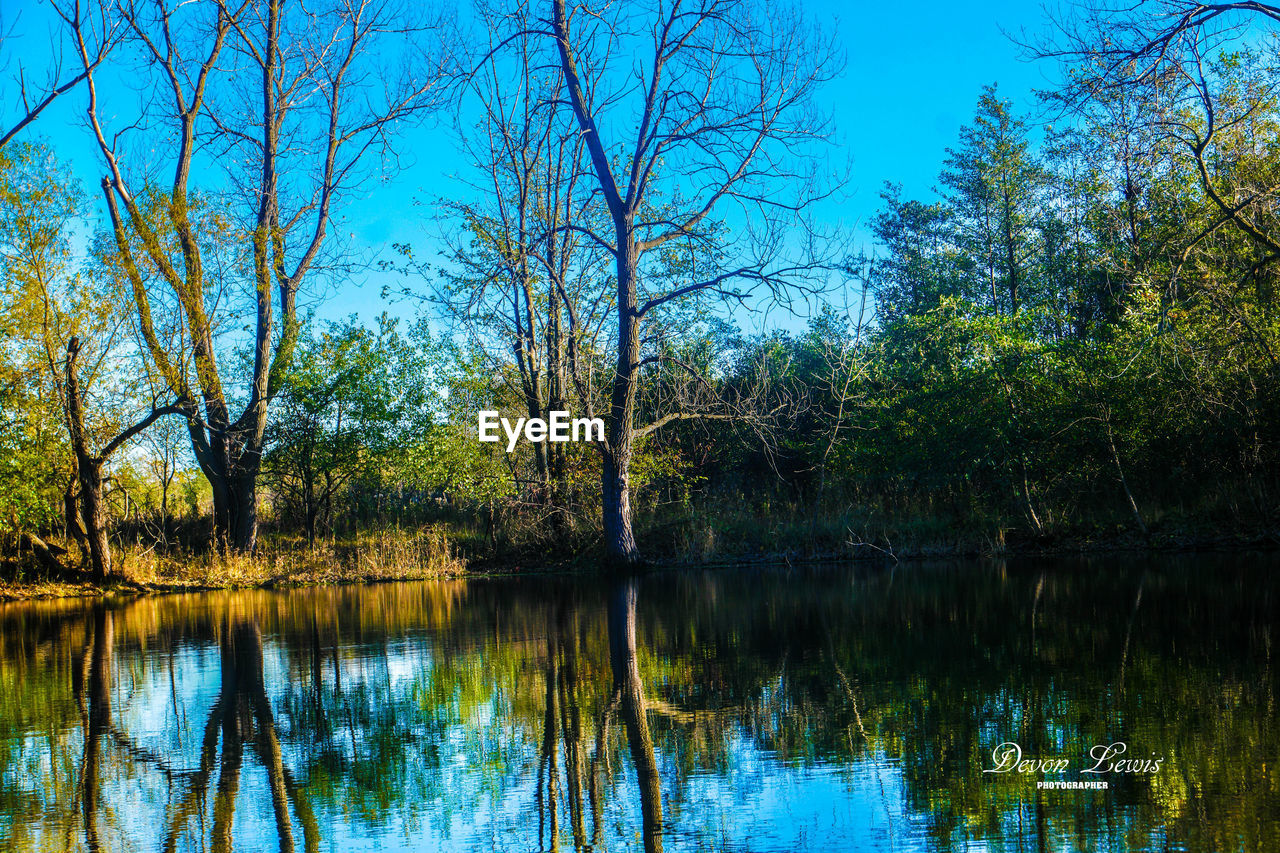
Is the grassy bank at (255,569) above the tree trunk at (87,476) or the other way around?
the other way around

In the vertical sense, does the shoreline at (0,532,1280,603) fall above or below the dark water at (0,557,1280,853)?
below

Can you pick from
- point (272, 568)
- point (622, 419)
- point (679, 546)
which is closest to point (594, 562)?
point (679, 546)

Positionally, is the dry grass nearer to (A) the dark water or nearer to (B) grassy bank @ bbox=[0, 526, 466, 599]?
(B) grassy bank @ bbox=[0, 526, 466, 599]

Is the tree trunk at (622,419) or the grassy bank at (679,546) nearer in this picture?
the grassy bank at (679,546)

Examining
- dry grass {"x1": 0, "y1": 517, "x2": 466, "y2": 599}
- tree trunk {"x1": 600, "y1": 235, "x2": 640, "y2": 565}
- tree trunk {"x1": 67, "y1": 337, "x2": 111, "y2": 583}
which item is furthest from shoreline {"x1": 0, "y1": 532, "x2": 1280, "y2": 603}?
tree trunk {"x1": 600, "y1": 235, "x2": 640, "y2": 565}

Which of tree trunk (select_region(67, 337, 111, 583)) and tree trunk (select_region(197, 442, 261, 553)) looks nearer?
tree trunk (select_region(67, 337, 111, 583))

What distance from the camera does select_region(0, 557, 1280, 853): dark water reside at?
3615mm

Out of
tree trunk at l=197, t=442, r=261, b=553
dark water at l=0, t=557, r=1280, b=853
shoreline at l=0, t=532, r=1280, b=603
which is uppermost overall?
tree trunk at l=197, t=442, r=261, b=553

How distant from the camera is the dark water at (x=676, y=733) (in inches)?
142

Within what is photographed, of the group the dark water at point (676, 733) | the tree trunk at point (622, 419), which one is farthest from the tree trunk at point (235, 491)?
the dark water at point (676, 733)

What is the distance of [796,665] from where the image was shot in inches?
273

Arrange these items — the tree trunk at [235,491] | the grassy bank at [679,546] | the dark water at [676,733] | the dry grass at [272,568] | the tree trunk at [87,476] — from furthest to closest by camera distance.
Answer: the tree trunk at [235,491] < the dry grass at [272,568] < the tree trunk at [87,476] < the grassy bank at [679,546] < the dark water at [676,733]

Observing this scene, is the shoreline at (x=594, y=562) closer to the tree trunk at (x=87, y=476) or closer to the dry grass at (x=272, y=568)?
the dry grass at (x=272, y=568)

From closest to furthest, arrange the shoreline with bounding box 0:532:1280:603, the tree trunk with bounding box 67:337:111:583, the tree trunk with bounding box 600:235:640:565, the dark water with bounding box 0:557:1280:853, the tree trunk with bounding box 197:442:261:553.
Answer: the dark water with bounding box 0:557:1280:853
the shoreline with bounding box 0:532:1280:603
the tree trunk with bounding box 600:235:640:565
the tree trunk with bounding box 67:337:111:583
the tree trunk with bounding box 197:442:261:553
